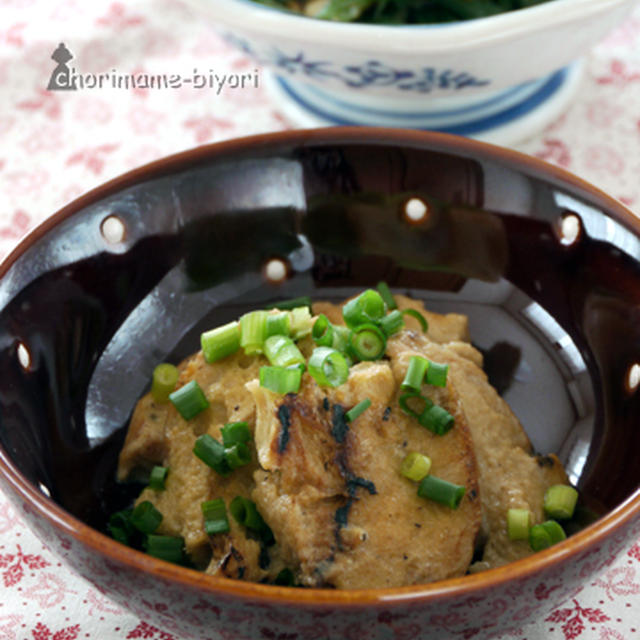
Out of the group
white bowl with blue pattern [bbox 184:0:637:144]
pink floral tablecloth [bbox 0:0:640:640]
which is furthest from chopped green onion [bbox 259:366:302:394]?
pink floral tablecloth [bbox 0:0:640:640]

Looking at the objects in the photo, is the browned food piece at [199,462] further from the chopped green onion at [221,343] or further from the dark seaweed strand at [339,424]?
the dark seaweed strand at [339,424]

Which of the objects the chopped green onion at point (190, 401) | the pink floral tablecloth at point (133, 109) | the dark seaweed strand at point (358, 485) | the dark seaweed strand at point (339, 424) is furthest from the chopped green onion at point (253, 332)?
the pink floral tablecloth at point (133, 109)

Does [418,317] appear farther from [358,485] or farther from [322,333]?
[358,485]

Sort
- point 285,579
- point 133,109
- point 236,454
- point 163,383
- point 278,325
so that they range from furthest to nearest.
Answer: point 133,109 < point 163,383 < point 278,325 < point 236,454 < point 285,579

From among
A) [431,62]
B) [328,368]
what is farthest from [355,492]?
[431,62]

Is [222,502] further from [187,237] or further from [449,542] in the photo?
[187,237]

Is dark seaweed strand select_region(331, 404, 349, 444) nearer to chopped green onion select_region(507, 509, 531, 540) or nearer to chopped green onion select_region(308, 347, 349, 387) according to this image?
chopped green onion select_region(308, 347, 349, 387)

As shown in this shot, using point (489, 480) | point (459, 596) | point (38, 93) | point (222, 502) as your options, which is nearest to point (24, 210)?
point (38, 93)
